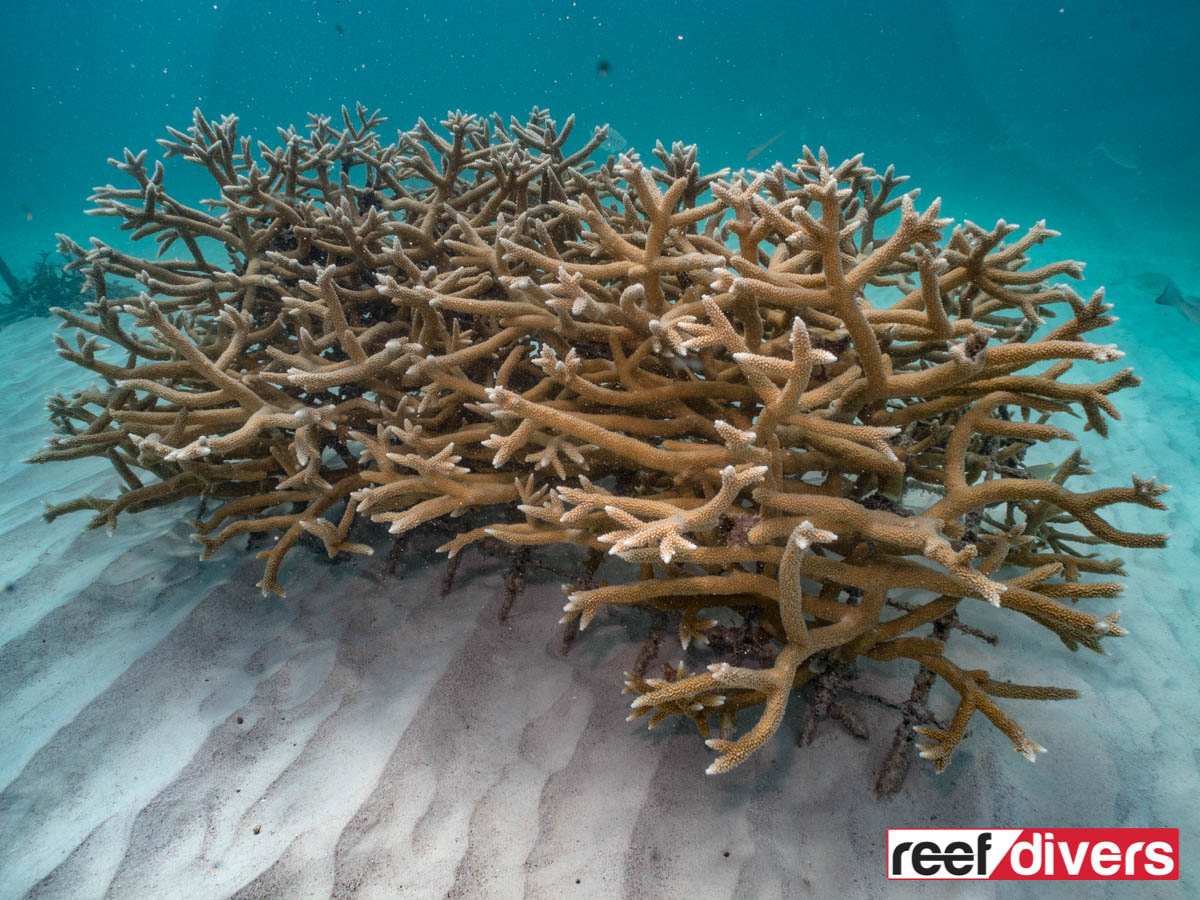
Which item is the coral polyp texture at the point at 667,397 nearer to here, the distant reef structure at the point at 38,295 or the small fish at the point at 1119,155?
the distant reef structure at the point at 38,295

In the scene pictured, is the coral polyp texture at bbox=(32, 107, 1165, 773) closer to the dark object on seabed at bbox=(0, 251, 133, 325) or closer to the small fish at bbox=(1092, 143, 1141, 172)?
the dark object on seabed at bbox=(0, 251, 133, 325)

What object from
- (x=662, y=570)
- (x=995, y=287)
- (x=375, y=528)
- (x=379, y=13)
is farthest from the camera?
(x=379, y=13)

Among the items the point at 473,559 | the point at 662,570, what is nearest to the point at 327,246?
the point at 473,559

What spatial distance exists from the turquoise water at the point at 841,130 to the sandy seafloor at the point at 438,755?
0.02 metres

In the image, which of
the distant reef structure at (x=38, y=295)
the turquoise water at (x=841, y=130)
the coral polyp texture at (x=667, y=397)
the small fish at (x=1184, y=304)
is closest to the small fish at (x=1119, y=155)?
the turquoise water at (x=841, y=130)

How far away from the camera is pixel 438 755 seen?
7.51ft

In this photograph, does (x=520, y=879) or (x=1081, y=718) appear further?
(x=1081, y=718)

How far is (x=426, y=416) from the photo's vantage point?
285 centimetres

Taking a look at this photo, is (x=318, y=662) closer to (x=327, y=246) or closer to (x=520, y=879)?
(x=520, y=879)

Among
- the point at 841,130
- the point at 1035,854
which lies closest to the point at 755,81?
the point at 841,130

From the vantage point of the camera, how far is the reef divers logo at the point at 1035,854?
2.03 metres

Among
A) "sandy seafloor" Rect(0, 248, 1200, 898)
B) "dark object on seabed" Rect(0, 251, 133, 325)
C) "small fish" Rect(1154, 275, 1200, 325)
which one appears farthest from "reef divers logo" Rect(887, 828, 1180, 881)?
"dark object on seabed" Rect(0, 251, 133, 325)

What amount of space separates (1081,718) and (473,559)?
305 centimetres

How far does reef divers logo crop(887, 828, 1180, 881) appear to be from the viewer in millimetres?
2033
